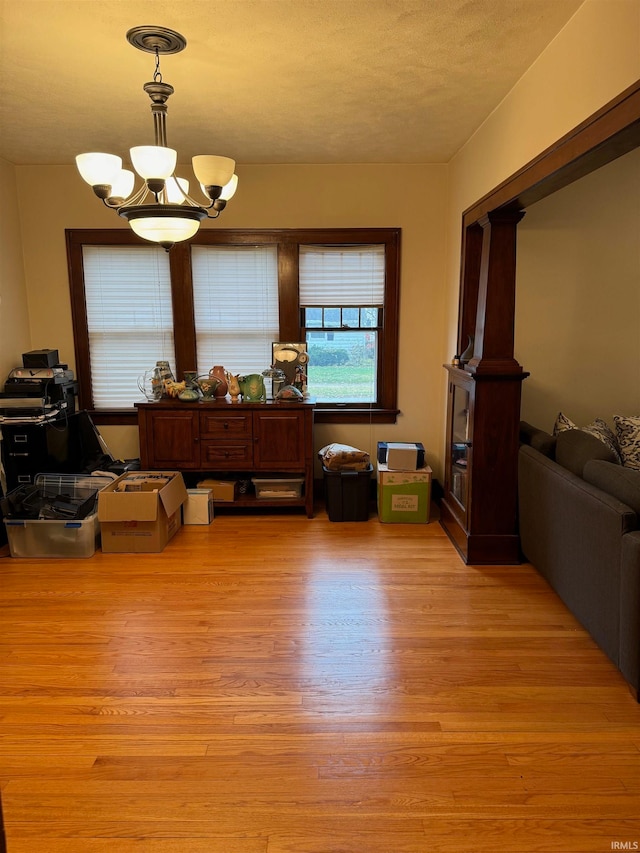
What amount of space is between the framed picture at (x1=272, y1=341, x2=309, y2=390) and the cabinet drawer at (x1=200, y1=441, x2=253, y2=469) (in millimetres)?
676

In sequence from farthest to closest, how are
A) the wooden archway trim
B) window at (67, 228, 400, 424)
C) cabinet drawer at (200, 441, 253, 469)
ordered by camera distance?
window at (67, 228, 400, 424) < cabinet drawer at (200, 441, 253, 469) < the wooden archway trim

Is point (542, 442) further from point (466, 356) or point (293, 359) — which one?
point (293, 359)

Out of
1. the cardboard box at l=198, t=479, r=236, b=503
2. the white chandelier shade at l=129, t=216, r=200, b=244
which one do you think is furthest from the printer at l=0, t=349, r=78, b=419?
the white chandelier shade at l=129, t=216, r=200, b=244

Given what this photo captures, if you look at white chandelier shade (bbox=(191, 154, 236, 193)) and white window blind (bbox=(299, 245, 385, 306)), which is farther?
white window blind (bbox=(299, 245, 385, 306))

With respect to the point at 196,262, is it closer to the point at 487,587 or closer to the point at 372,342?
the point at 372,342

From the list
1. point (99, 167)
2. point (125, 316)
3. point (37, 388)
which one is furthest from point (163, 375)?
point (99, 167)

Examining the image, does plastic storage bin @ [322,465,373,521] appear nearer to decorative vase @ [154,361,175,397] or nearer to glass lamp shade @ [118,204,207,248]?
decorative vase @ [154,361,175,397]

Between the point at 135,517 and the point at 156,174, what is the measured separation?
2.29 m

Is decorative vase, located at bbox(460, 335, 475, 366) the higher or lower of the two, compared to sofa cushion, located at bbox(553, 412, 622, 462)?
higher

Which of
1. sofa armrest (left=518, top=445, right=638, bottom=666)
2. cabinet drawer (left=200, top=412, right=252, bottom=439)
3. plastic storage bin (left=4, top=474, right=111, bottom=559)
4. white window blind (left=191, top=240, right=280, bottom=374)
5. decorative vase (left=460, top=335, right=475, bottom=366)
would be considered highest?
white window blind (left=191, top=240, right=280, bottom=374)

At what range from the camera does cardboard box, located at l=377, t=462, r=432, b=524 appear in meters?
4.35

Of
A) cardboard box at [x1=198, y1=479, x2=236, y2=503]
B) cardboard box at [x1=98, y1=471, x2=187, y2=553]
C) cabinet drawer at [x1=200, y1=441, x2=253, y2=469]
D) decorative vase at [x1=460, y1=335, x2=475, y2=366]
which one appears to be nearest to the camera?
cardboard box at [x1=98, y1=471, x2=187, y2=553]

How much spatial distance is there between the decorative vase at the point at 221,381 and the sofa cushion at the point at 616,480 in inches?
110

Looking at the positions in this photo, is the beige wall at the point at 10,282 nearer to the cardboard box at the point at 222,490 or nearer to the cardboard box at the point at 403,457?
the cardboard box at the point at 222,490
